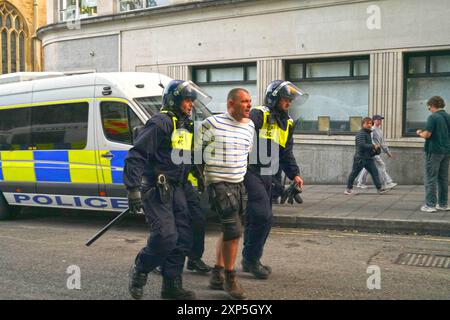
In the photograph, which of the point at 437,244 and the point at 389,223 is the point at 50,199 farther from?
the point at 437,244

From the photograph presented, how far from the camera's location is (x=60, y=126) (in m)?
9.09

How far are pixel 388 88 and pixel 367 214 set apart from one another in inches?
198

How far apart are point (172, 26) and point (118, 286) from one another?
479 inches

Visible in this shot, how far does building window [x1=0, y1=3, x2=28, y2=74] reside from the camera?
36.8 m

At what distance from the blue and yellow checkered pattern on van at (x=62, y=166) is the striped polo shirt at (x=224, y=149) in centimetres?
349

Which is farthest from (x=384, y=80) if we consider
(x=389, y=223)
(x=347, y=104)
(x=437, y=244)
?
(x=437, y=244)

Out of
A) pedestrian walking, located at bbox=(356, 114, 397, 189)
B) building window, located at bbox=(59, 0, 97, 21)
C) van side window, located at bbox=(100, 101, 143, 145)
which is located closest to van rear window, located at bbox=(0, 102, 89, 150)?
van side window, located at bbox=(100, 101, 143, 145)

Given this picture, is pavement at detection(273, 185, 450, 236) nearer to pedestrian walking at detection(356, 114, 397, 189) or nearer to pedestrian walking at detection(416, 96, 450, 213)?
pedestrian walking at detection(416, 96, 450, 213)

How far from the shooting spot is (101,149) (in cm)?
859

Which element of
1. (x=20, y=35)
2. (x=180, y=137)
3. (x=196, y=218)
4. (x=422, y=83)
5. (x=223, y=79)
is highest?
(x=20, y=35)

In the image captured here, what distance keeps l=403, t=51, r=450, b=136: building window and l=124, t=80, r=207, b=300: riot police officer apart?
935cm

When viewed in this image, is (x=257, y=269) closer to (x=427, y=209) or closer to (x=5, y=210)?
(x=427, y=209)

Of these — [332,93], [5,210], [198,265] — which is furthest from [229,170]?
[332,93]
